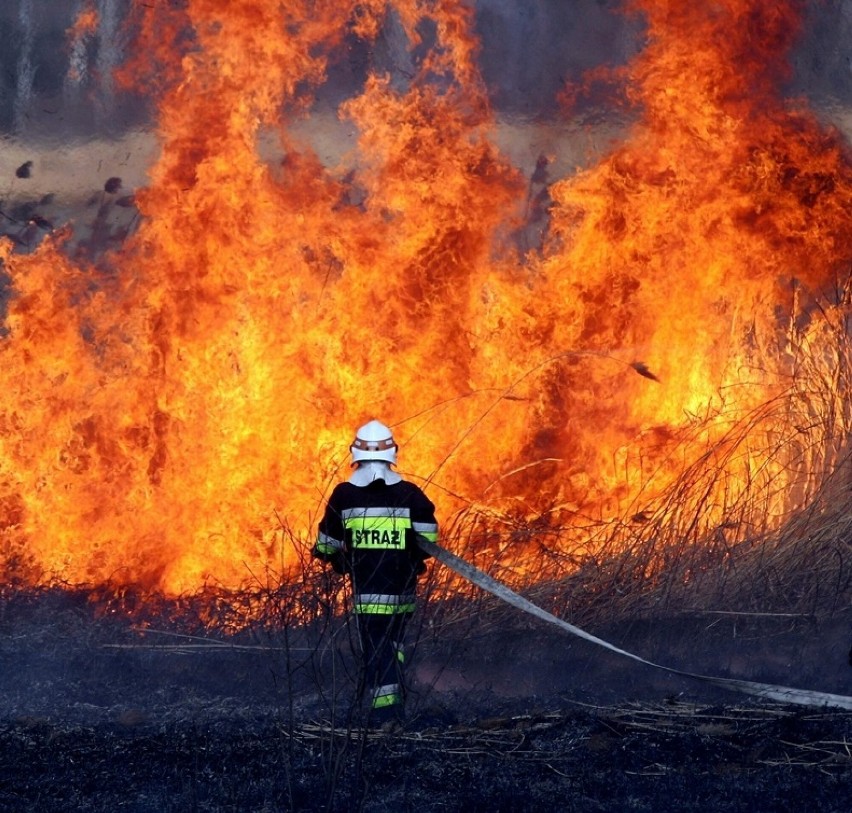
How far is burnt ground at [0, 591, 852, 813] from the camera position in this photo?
5.50 meters

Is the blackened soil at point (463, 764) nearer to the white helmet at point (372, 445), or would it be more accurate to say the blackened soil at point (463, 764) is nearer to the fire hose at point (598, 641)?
the fire hose at point (598, 641)

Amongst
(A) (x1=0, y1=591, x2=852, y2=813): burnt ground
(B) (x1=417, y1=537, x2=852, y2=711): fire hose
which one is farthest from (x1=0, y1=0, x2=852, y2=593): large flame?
(B) (x1=417, y1=537, x2=852, y2=711): fire hose

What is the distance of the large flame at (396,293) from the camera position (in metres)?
8.52

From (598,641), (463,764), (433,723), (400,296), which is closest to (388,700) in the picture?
(433,723)

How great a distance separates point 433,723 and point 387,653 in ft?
1.55

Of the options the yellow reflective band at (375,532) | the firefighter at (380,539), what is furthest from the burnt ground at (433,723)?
the yellow reflective band at (375,532)

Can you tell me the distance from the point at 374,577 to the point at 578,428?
10.0ft

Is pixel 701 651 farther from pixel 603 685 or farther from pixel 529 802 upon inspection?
pixel 529 802

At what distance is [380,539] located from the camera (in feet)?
20.0

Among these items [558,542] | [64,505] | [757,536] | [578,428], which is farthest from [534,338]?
[64,505]

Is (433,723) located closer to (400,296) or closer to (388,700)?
(388,700)

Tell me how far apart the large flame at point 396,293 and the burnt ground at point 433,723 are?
3.87ft

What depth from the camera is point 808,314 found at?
28.5 feet

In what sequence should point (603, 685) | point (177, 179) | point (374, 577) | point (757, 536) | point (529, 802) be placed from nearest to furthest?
point (529, 802) < point (374, 577) < point (603, 685) < point (757, 536) < point (177, 179)
